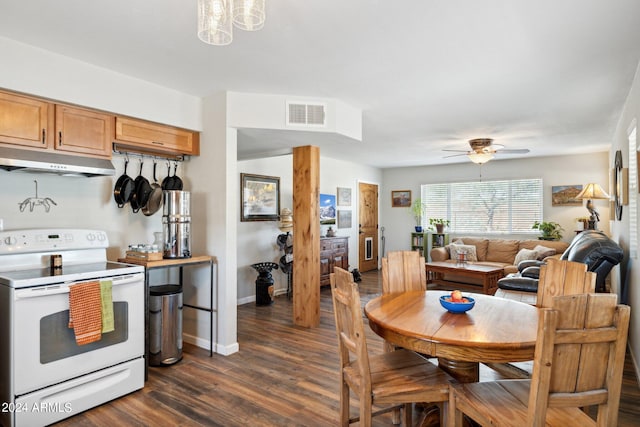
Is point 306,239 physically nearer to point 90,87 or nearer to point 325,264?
point 325,264

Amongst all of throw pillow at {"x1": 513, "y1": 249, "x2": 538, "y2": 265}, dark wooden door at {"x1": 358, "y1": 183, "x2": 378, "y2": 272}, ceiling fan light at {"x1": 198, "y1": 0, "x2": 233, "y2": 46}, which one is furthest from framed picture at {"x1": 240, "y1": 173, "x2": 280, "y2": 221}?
throw pillow at {"x1": 513, "y1": 249, "x2": 538, "y2": 265}

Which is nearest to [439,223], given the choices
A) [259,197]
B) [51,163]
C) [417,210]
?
A: [417,210]

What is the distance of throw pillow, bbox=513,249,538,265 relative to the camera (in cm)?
599

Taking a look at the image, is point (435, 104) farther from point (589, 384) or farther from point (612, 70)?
point (589, 384)

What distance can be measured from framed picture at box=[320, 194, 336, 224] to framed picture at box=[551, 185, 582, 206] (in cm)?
409

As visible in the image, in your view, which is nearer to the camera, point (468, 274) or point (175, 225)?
point (175, 225)

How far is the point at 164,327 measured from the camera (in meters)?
3.13

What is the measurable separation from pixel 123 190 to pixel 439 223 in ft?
20.2

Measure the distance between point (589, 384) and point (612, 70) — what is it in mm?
2757

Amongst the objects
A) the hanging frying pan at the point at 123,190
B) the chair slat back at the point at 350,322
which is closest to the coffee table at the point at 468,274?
the chair slat back at the point at 350,322

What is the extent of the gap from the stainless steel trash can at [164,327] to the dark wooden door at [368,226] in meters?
→ 5.23

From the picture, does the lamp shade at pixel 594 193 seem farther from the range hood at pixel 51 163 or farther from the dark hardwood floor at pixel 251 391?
the range hood at pixel 51 163

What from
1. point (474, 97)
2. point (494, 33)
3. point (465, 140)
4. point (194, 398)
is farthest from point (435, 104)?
point (194, 398)

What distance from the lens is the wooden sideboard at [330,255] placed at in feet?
19.9
